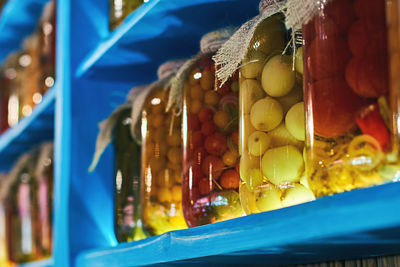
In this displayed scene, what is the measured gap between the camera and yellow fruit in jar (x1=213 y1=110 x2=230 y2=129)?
79 centimetres

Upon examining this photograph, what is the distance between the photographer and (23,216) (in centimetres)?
147

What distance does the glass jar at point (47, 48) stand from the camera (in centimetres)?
142

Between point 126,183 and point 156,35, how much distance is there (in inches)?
10.0

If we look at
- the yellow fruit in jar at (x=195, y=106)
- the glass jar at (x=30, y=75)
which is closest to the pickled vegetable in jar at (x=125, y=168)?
the yellow fruit in jar at (x=195, y=106)

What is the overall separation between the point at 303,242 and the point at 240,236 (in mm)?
89

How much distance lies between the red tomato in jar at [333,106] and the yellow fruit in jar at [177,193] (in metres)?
0.34

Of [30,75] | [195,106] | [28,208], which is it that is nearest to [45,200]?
[28,208]

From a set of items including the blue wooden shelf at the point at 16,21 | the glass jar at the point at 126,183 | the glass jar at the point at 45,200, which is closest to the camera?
the glass jar at the point at 126,183

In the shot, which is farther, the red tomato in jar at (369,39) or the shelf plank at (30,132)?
the shelf plank at (30,132)

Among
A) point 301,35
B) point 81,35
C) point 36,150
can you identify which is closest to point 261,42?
point 301,35

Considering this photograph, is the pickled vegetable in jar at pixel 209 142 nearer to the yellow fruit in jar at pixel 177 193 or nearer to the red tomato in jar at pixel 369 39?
the yellow fruit in jar at pixel 177 193

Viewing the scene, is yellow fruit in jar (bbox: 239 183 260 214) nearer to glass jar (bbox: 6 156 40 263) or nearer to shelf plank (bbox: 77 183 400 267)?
shelf plank (bbox: 77 183 400 267)

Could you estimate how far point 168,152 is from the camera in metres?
0.92

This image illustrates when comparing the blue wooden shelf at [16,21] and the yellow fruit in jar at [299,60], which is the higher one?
the blue wooden shelf at [16,21]
